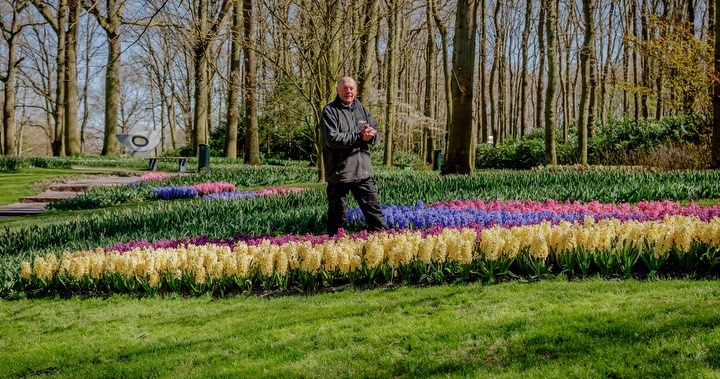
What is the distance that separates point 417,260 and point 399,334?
142cm

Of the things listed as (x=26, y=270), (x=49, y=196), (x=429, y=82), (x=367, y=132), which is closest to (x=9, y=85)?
(x=49, y=196)

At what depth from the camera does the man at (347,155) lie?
5801 millimetres

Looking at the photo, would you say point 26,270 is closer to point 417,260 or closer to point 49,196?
point 417,260

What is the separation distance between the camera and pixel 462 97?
40.0 ft

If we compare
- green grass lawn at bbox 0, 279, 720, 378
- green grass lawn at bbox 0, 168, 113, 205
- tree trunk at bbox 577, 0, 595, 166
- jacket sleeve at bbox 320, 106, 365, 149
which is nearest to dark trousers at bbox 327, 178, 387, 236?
jacket sleeve at bbox 320, 106, 365, 149

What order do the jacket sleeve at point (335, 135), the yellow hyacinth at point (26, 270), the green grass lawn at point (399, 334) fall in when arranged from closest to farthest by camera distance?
the green grass lawn at point (399, 334) < the yellow hyacinth at point (26, 270) < the jacket sleeve at point (335, 135)

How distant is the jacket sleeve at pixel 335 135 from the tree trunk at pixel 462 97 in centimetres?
664

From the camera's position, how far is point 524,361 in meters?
2.82

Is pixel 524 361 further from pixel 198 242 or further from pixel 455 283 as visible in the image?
pixel 198 242

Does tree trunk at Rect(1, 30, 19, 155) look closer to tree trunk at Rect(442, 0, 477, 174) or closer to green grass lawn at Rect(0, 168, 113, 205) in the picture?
green grass lawn at Rect(0, 168, 113, 205)

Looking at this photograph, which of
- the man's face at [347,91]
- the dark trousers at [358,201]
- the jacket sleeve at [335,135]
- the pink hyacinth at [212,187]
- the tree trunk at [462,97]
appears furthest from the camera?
the tree trunk at [462,97]

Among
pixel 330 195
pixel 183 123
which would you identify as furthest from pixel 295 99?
pixel 183 123

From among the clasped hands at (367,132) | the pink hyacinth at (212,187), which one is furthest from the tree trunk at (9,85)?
the clasped hands at (367,132)

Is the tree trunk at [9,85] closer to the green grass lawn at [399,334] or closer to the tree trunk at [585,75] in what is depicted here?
the tree trunk at [585,75]
